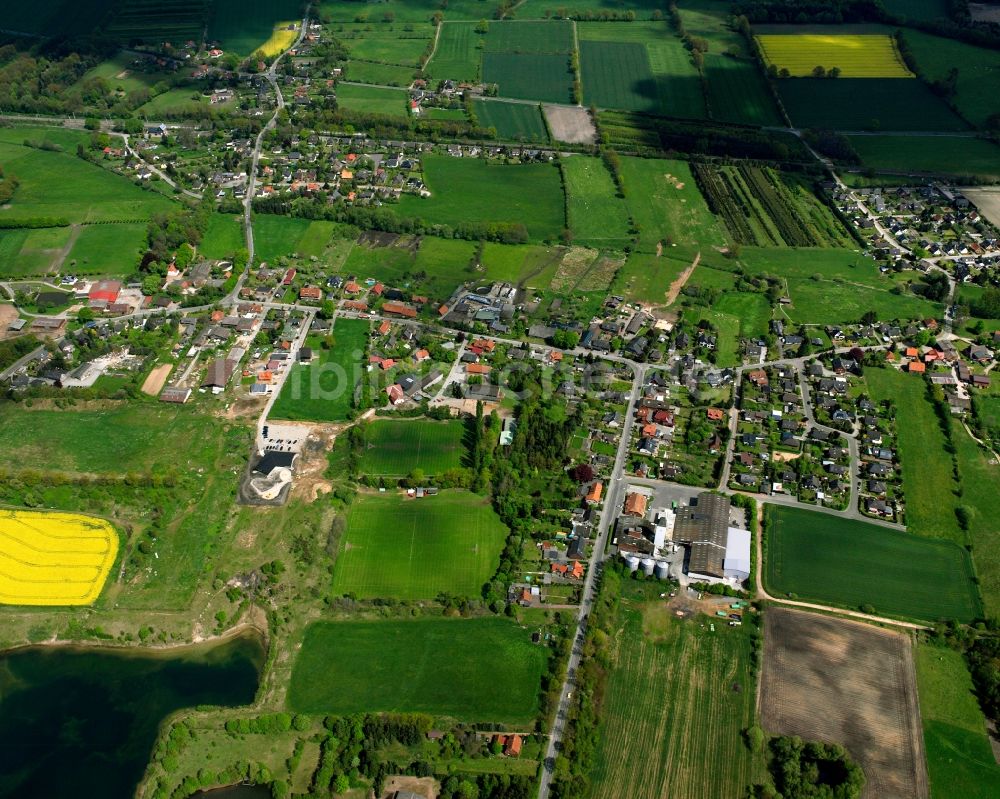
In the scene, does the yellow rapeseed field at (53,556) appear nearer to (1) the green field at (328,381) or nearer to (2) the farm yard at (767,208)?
(1) the green field at (328,381)

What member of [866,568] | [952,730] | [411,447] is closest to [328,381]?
[411,447]

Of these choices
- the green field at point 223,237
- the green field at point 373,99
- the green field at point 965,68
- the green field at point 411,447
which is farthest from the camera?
the green field at point 373,99

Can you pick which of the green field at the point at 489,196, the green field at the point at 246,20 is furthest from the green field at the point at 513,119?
the green field at the point at 246,20

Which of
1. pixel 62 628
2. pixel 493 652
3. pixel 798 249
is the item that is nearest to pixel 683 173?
pixel 798 249

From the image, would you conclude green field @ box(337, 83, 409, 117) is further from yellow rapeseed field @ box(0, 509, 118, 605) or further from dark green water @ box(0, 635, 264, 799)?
dark green water @ box(0, 635, 264, 799)

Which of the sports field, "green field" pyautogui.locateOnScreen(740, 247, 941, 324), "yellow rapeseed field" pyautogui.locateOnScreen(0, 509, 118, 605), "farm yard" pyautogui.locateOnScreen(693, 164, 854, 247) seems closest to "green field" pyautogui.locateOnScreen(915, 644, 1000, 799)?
the sports field

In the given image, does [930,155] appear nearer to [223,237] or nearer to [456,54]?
[456,54]

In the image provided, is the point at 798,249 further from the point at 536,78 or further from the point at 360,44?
the point at 360,44
